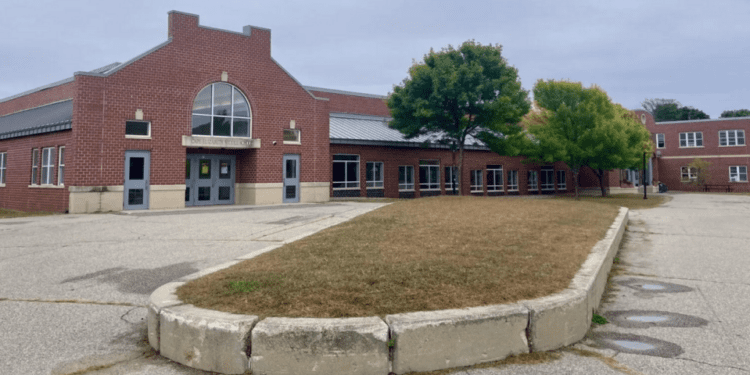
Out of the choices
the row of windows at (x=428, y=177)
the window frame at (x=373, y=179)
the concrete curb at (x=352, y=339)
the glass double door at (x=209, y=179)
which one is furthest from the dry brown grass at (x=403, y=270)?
the window frame at (x=373, y=179)

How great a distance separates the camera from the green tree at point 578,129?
29.3 m

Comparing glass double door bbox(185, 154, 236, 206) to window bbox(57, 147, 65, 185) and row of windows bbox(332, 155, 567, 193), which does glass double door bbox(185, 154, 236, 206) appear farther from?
row of windows bbox(332, 155, 567, 193)

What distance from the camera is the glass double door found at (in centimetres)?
2170

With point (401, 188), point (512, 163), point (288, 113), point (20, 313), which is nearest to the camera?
point (20, 313)

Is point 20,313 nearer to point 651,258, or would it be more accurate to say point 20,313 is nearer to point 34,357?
point 34,357

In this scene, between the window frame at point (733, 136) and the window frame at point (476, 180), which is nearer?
the window frame at point (476, 180)

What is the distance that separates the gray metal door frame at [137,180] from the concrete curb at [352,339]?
17.1 meters

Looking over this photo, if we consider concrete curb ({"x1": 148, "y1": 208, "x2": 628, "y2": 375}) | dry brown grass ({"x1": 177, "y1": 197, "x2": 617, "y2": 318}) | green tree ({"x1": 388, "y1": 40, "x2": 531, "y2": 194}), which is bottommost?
concrete curb ({"x1": 148, "y1": 208, "x2": 628, "y2": 375})

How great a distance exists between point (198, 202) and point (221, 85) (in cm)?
567

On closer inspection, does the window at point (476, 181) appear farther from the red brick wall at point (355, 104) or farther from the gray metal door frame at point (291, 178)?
the gray metal door frame at point (291, 178)

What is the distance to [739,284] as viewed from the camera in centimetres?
652

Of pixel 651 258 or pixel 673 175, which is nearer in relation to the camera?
pixel 651 258

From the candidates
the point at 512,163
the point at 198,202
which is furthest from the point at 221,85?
the point at 512,163

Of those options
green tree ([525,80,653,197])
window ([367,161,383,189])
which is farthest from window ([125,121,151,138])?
green tree ([525,80,653,197])
